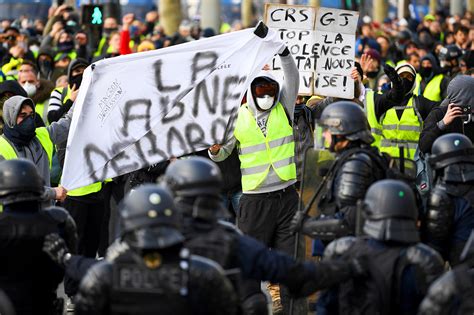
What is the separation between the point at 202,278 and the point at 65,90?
747cm

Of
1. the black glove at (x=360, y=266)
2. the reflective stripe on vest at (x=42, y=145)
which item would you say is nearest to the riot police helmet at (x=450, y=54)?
the reflective stripe on vest at (x=42, y=145)

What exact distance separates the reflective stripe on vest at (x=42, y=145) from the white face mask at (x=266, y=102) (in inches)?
63.7

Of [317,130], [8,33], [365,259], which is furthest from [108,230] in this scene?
[8,33]

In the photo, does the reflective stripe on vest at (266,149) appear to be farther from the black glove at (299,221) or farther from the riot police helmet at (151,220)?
the riot police helmet at (151,220)

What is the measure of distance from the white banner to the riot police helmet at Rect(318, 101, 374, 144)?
2021 millimetres

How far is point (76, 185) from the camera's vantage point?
9.66m

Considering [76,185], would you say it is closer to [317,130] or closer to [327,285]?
[317,130]

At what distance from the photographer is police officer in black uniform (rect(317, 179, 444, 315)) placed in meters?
6.67

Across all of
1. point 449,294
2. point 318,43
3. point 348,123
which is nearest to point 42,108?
point 318,43

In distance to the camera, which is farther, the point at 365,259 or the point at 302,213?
the point at 302,213

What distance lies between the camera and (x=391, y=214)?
6.71 meters

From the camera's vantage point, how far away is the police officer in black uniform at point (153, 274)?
586 centimetres

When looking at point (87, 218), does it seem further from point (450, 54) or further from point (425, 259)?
point (450, 54)

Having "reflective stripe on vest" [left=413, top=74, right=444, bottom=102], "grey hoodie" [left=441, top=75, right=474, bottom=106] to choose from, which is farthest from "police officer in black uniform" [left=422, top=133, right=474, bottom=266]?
Answer: "reflective stripe on vest" [left=413, top=74, right=444, bottom=102]
